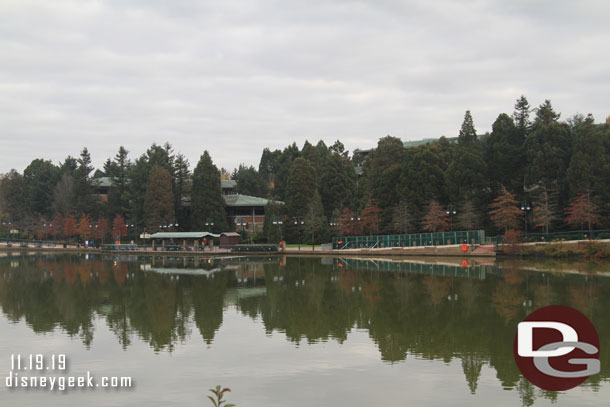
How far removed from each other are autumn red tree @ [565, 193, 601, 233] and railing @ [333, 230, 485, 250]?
27.7 feet

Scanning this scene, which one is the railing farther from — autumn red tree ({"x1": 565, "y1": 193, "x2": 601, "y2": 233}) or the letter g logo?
the letter g logo

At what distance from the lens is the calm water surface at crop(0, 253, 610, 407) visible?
13.1 m

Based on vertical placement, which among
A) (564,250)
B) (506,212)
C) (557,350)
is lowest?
(557,350)

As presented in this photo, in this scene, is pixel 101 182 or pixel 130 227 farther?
pixel 101 182

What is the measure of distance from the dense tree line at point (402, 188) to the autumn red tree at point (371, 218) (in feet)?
0.59

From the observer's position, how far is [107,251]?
3455 inches

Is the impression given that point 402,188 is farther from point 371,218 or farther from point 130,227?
point 130,227

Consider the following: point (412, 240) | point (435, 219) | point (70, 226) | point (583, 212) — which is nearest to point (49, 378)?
point (583, 212)

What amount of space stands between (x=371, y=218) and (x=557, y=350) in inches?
2202

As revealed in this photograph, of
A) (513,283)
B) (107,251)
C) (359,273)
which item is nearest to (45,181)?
(107,251)

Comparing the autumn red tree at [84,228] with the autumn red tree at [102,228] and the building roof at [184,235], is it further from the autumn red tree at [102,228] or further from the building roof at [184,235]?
the building roof at [184,235]

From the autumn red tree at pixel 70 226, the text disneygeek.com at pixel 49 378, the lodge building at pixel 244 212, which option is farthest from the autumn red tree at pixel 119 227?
the text disneygeek.com at pixel 49 378

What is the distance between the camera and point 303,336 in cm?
1959

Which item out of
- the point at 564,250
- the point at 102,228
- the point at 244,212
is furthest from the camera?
the point at 102,228
